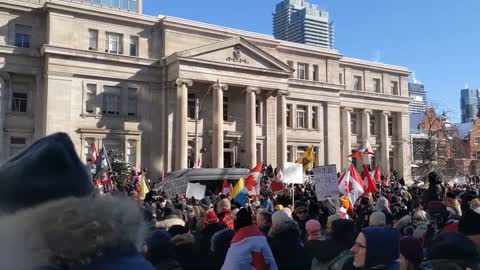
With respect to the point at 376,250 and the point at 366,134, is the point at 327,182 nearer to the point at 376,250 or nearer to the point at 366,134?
the point at 376,250

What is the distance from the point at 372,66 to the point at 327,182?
1857 inches

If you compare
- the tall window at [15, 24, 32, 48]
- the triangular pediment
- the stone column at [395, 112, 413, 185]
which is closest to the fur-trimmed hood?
the triangular pediment

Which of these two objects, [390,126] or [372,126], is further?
[390,126]

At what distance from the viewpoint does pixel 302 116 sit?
5091 cm

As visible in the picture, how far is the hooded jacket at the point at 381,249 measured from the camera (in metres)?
4.62

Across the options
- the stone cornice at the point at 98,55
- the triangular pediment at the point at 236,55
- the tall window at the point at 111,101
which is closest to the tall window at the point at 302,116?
the triangular pediment at the point at 236,55

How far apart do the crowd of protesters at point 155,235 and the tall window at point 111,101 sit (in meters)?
30.6

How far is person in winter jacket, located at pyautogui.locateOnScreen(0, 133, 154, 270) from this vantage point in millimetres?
1641

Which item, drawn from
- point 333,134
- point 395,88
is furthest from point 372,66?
point 333,134

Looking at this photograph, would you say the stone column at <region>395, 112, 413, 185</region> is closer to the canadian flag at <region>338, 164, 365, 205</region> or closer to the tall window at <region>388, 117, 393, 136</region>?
the tall window at <region>388, 117, 393, 136</region>

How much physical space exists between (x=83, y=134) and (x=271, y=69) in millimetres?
15939

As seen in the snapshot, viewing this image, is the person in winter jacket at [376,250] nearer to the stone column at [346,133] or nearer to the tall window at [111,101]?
the tall window at [111,101]

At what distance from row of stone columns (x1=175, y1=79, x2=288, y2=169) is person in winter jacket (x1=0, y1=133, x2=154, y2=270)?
37360mm

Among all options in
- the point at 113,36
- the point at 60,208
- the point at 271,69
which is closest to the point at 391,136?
the point at 271,69
